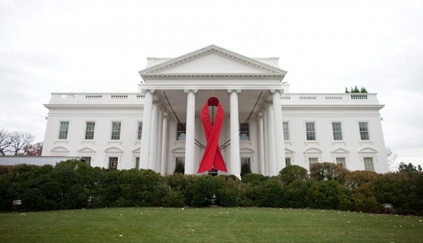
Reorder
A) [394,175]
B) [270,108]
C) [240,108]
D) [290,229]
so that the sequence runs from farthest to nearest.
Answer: [240,108]
[270,108]
[394,175]
[290,229]

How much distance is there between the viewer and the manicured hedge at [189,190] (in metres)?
12.4

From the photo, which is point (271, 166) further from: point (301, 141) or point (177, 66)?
point (177, 66)

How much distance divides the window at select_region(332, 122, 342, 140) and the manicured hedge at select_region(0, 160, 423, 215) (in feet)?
53.8

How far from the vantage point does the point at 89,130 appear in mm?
31344

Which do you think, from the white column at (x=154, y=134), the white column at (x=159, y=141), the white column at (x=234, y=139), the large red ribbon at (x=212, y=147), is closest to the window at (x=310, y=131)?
the white column at (x=234, y=139)

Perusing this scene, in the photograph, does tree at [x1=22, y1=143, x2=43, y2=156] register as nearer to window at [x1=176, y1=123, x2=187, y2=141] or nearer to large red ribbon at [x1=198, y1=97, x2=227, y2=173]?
window at [x1=176, y1=123, x2=187, y2=141]

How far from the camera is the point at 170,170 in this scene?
3080 cm

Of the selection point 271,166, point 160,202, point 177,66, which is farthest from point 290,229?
point 177,66

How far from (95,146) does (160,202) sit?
20.0 metres

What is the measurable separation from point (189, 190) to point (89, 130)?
21.7m

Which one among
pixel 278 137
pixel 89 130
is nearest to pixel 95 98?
pixel 89 130

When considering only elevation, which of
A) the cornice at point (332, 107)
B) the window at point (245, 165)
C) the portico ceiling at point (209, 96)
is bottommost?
the window at point (245, 165)

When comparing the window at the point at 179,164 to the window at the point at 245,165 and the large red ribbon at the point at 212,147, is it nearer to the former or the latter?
the window at the point at 245,165

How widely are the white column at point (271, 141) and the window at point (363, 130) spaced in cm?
1225
